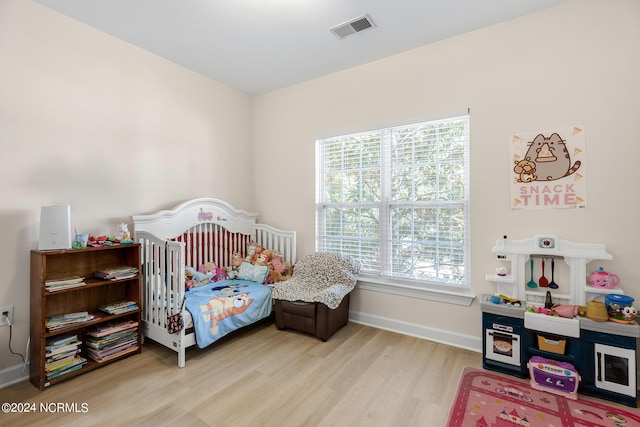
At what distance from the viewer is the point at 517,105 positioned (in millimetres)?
2348

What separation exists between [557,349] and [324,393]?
1564 mm

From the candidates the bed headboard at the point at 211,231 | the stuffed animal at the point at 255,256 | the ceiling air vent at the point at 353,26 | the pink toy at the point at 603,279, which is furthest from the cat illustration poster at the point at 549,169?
the stuffed animal at the point at 255,256

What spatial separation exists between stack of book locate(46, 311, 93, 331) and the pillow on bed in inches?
53.0

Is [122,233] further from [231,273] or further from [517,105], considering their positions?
[517,105]

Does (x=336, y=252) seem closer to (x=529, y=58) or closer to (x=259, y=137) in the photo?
(x=259, y=137)

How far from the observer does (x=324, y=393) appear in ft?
6.37

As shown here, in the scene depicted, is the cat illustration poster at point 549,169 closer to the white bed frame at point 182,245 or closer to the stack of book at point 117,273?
the white bed frame at point 182,245

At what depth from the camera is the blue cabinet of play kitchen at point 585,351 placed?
5.90 feet

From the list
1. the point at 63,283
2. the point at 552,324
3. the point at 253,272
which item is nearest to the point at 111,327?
the point at 63,283

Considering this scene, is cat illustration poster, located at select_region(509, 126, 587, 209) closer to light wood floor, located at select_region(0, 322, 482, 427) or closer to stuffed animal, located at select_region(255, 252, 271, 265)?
light wood floor, located at select_region(0, 322, 482, 427)

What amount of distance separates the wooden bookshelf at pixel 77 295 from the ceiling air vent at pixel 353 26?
7.88 feet

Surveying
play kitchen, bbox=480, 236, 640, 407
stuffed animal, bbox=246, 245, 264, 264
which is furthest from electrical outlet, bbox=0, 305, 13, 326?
play kitchen, bbox=480, 236, 640, 407

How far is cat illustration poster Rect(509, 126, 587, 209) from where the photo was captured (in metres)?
2.15

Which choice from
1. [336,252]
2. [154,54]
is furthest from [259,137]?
[336,252]
